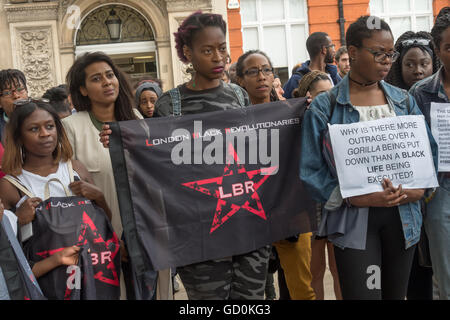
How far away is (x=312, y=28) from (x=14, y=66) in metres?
7.12

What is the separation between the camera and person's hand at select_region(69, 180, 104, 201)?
3.18 m

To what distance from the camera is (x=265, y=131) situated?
133 inches

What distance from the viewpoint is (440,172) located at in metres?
3.23

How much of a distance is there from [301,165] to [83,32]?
11.3 m

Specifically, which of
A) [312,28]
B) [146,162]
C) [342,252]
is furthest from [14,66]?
[342,252]

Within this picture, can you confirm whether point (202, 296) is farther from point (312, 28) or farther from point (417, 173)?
point (312, 28)

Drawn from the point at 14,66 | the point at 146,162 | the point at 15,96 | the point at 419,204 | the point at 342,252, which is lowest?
the point at 342,252

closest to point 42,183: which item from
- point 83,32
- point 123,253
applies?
point 123,253

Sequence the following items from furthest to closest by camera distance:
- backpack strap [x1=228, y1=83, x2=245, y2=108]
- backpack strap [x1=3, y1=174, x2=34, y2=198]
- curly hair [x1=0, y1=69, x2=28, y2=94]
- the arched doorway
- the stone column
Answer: the arched doorway, the stone column, curly hair [x1=0, y1=69, x2=28, y2=94], backpack strap [x1=228, y1=83, x2=245, y2=108], backpack strap [x1=3, y1=174, x2=34, y2=198]

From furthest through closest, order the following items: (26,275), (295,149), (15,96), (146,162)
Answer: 1. (15,96)
2. (295,149)
3. (146,162)
4. (26,275)

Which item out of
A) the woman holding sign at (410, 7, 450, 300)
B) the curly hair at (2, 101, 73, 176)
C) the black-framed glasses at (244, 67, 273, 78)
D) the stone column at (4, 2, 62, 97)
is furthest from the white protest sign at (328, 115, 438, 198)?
the stone column at (4, 2, 62, 97)

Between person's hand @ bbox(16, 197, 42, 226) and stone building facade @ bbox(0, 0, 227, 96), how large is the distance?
9.60 m

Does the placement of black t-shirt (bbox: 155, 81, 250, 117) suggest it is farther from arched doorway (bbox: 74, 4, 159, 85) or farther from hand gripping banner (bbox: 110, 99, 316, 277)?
arched doorway (bbox: 74, 4, 159, 85)

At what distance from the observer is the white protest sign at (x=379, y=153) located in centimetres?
298
